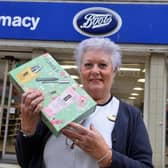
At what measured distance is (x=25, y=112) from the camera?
5.49 ft

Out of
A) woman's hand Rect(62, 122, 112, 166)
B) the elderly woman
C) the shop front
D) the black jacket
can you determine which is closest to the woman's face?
the elderly woman

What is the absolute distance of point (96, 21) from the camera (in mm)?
8055

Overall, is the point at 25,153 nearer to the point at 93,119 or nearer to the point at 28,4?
the point at 93,119

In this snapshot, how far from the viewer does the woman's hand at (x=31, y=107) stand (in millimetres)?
1611

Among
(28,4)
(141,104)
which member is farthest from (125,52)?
(28,4)

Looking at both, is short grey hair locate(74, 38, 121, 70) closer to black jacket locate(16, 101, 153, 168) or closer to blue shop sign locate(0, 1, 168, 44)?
black jacket locate(16, 101, 153, 168)

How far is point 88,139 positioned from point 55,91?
10.3 inches

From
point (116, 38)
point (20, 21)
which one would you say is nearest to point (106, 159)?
point (116, 38)

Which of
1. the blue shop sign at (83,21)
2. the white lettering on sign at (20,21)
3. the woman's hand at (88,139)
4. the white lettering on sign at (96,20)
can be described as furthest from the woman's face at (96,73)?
the white lettering on sign at (20,21)

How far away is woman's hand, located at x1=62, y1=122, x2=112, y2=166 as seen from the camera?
1.59 metres

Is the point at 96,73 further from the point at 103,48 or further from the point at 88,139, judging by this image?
the point at 88,139

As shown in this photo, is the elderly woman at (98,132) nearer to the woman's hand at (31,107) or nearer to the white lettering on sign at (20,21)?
the woman's hand at (31,107)

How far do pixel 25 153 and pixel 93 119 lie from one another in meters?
0.38

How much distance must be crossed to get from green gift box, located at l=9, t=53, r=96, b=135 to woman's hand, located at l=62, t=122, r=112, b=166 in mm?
40
